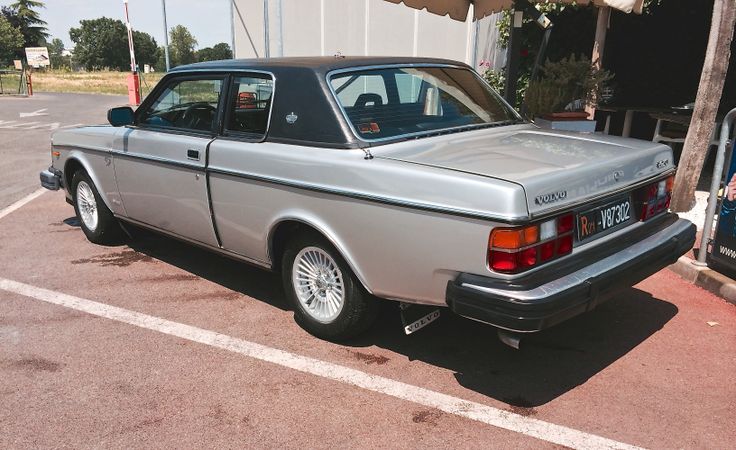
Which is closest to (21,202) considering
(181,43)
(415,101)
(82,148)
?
(82,148)

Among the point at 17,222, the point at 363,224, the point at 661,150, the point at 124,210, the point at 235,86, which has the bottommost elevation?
the point at 17,222

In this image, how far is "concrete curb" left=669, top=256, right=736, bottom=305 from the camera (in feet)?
14.5

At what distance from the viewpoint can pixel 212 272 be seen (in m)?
5.19

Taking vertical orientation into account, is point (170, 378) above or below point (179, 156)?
below

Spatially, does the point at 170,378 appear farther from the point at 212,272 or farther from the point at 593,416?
the point at 593,416

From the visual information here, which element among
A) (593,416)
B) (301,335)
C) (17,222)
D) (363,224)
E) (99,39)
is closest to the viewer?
(593,416)

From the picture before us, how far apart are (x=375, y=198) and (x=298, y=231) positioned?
0.80 metres

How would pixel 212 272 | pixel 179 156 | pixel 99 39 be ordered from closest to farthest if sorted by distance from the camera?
pixel 179 156 → pixel 212 272 → pixel 99 39

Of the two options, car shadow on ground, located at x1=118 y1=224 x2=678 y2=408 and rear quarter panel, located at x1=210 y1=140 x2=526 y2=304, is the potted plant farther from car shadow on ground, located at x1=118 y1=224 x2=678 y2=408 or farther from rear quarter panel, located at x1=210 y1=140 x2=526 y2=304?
rear quarter panel, located at x1=210 y1=140 x2=526 y2=304

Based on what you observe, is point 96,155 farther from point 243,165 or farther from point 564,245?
point 564,245

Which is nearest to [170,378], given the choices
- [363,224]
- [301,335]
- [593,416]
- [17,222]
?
[301,335]

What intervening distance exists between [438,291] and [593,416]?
3.19 feet

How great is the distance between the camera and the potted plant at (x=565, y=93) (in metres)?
7.87

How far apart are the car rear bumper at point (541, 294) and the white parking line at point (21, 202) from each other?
6145 mm
